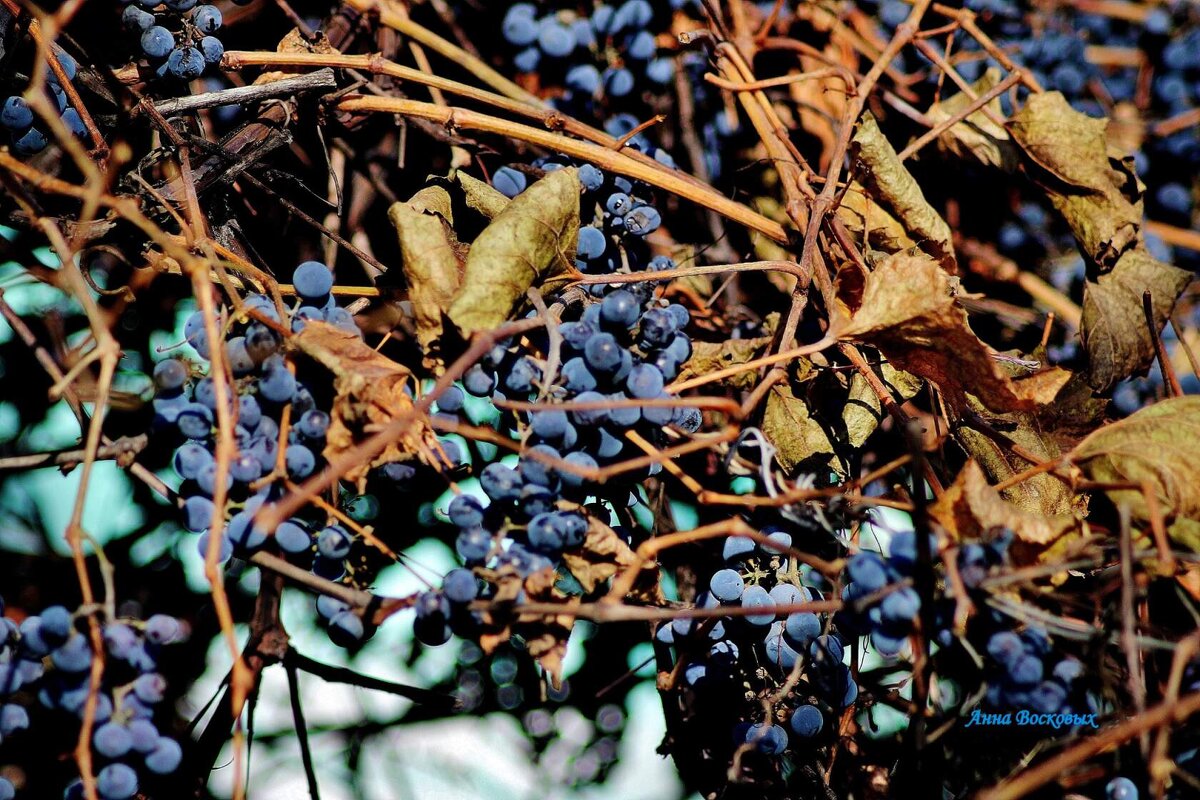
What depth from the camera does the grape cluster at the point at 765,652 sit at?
2.65 ft

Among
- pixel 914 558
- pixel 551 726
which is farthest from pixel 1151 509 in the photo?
pixel 551 726

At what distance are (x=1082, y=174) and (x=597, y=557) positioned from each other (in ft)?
2.57

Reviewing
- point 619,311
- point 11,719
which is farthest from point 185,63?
point 11,719

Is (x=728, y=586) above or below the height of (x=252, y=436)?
below

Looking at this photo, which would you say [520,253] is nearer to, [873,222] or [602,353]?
[602,353]

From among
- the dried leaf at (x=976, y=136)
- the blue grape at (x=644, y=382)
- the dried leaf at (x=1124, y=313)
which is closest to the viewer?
the blue grape at (x=644, y=382)

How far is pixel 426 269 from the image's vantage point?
795 millimetres

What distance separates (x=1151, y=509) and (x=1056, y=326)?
23.7 inches

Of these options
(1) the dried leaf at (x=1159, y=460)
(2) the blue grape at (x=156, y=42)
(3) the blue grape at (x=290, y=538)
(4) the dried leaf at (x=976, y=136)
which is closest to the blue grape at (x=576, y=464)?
(3) the blue grape at (x=290, y=538)

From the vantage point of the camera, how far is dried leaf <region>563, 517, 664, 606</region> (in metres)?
0.77

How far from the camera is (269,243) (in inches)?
39.5

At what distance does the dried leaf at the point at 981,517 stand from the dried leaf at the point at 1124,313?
33 cm

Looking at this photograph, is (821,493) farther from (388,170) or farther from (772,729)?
(388,170)

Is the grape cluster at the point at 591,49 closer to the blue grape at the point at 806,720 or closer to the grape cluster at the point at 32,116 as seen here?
the grape cluster at the point at 32,116
